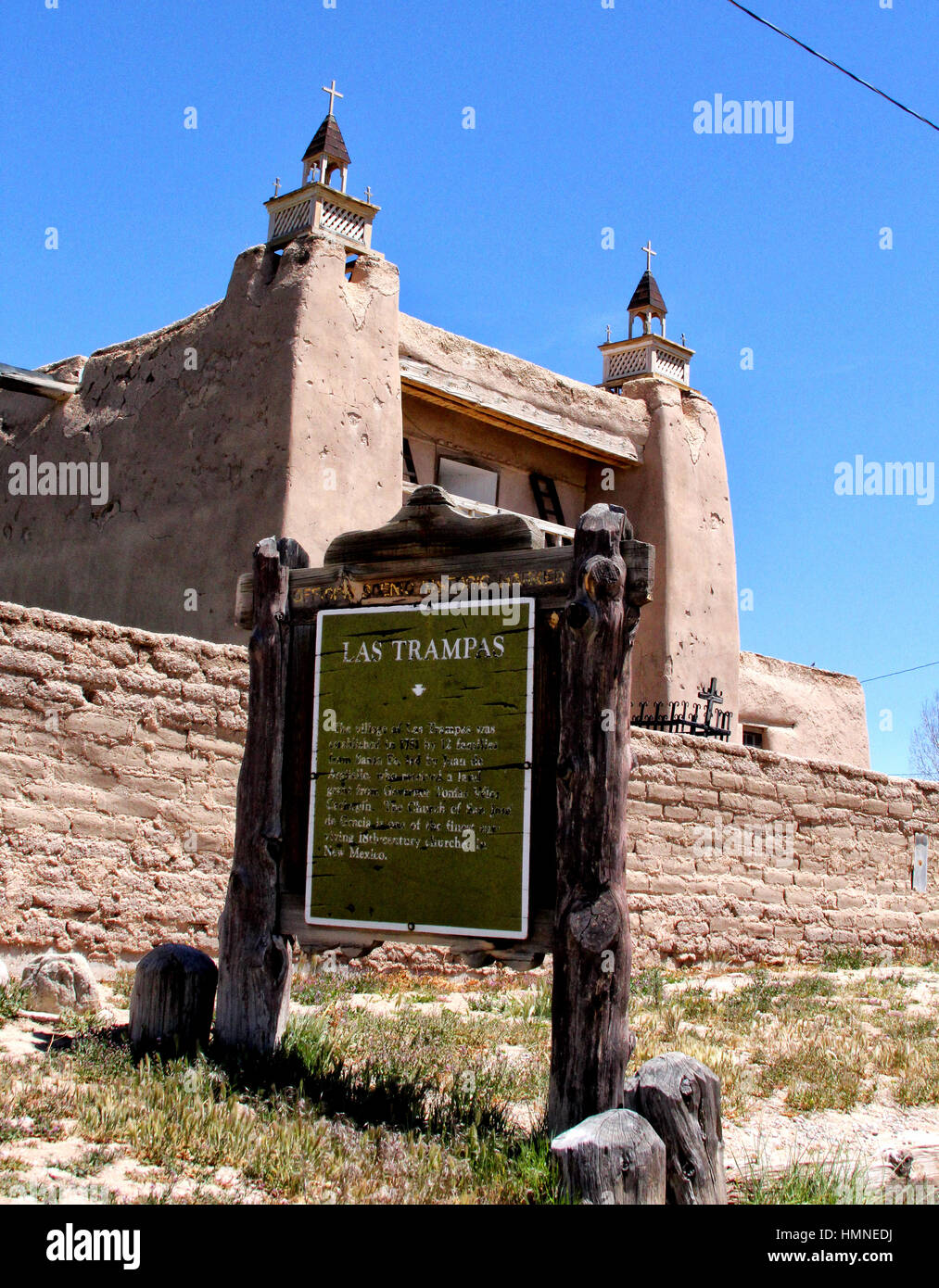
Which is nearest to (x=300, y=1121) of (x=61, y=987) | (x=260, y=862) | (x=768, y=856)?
(x=260, y=862)

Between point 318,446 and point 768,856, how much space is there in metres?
6.58

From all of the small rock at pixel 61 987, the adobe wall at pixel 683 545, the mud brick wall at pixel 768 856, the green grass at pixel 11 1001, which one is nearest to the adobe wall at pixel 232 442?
the mud brick wall at pixel 768 856

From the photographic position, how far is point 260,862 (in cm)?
568

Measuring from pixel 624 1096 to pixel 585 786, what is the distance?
121cm

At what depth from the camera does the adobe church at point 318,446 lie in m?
13.2

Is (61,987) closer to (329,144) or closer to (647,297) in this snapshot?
(329,144)

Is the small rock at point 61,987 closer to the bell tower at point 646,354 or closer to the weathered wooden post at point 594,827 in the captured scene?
the weathered wooden post at point 594,827

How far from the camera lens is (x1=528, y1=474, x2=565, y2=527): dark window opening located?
18172 millimetres

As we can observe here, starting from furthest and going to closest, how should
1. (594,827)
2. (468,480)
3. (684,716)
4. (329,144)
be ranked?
(468,480)
(684,716)
(329,144)
(594,827)

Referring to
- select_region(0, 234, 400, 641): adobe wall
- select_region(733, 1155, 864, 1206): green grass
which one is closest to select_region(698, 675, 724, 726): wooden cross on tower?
select_region(0, 234, 400, 641): adobe wall

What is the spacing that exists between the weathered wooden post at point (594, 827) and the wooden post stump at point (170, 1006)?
1.85 m

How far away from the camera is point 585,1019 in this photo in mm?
4695
